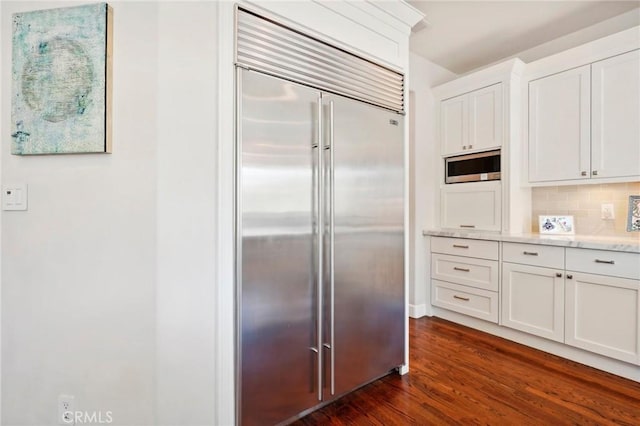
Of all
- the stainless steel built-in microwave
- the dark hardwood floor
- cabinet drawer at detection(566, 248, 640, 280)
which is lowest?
the dark hardwood floor

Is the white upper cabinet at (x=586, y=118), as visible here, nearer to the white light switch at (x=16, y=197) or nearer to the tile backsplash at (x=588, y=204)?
the tile backsplash at (x=588, y=204)

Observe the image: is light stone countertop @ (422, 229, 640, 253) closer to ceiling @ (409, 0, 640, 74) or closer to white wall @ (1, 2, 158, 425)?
ceiling @ (409, 0, 640, 74)

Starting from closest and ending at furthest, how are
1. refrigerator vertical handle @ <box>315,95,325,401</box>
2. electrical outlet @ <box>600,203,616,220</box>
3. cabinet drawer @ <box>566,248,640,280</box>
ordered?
refrigerator vertical handle @ <box>315,95,325,401</box> → cabinet drawer @ <box>566,248,640,280</box> → electrical outlet @ <box>600,203,616,220</box>

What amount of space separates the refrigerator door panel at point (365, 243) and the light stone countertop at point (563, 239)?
1.14 meters

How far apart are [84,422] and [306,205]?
1395mm

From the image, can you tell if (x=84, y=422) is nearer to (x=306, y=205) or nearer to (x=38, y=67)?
(x=306, y=205)

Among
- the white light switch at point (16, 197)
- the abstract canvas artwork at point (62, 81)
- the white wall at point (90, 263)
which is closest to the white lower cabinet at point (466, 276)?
the white wall at point (90, 263)

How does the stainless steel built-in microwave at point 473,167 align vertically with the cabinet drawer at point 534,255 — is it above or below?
above

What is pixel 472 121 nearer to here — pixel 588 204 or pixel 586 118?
pixel 586 118

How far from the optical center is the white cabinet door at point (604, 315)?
77.5 inches

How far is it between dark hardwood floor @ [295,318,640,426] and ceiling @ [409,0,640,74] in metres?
2.77

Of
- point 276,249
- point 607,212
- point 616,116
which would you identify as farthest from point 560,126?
point 276,249

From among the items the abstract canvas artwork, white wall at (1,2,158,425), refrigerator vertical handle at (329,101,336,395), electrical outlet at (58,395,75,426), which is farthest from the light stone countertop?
electrical outlet at (58,395,75,426)

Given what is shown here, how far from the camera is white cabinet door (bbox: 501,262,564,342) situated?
2.31m
